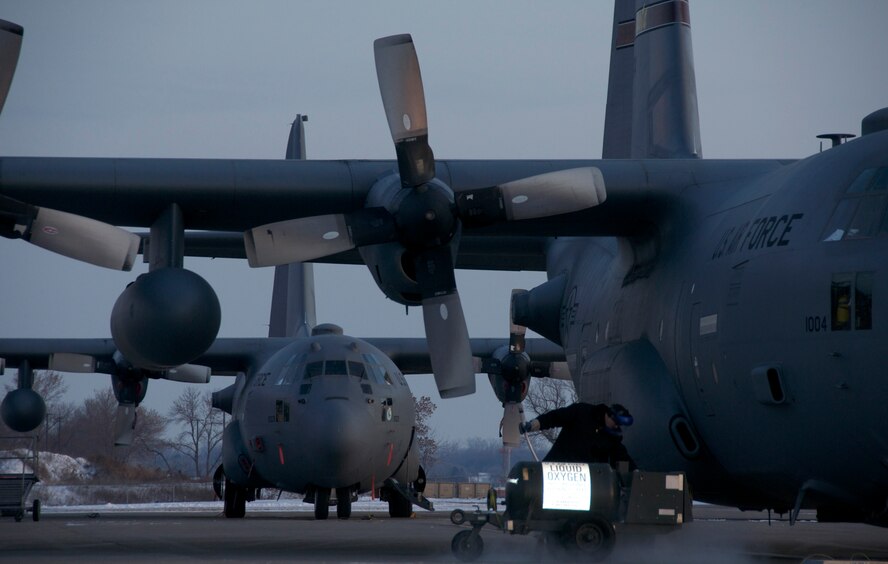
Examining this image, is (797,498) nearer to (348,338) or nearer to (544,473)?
(544,473)

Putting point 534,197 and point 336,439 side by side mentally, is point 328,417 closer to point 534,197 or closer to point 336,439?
point 336,439

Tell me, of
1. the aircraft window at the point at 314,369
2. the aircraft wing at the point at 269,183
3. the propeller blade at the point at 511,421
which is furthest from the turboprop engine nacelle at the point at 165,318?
the propeller blade at the point at 511,421

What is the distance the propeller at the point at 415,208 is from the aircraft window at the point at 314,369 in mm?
7214

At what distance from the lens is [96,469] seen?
67000mm

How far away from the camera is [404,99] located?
1441cm

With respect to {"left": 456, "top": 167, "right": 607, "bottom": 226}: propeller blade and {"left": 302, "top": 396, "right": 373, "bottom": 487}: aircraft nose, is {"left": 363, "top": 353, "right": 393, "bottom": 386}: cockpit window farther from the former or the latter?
{"left": 456, "top": 167, "right": 607, "bottom": 226}: propeller blade

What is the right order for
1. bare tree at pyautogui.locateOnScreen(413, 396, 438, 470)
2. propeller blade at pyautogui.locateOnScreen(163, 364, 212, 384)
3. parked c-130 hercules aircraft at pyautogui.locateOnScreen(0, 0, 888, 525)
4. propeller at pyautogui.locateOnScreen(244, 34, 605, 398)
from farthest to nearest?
bare tree at pyautogui.locateOnScreen(413, 396, 438, 470) → propeller blade at pyautogui.locateOnScreen(163, 364, 212, 384) → propeller at pyautogui.locateOnScreen(244, 34, 605, 398) → parked c-130 hercules aircraft at pyautogui.locateOnScreen(0, 0, 888, 525)

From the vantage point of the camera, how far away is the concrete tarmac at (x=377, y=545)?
456 inches

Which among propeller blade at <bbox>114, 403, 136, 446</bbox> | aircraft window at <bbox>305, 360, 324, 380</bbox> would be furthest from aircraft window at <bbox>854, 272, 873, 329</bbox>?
propeller blade at <bbox>114, 403, 136, 446</bbox>

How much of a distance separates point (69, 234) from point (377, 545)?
17.3 feet

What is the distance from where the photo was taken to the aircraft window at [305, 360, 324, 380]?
2153cm

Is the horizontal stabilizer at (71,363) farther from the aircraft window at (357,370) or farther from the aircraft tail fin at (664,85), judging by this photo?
the aircraft tail fin at (664,85)

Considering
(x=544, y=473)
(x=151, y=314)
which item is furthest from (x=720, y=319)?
(x=151, y=314)

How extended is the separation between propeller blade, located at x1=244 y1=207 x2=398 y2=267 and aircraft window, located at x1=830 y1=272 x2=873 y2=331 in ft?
17.7
